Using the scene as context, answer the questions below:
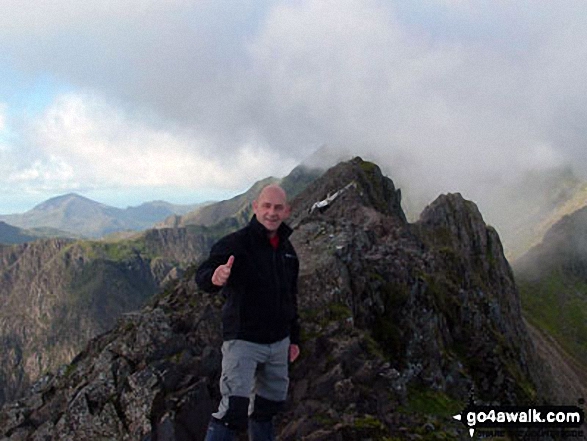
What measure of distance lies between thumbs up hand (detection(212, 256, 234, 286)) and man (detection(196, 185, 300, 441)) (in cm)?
2

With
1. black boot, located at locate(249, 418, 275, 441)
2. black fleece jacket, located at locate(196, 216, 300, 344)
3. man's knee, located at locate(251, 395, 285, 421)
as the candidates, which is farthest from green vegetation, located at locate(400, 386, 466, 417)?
black fleece jacket, located at locate(196, 216, 300, 344)

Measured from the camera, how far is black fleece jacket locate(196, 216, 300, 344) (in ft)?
35.3

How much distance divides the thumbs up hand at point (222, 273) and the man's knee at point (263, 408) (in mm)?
3185

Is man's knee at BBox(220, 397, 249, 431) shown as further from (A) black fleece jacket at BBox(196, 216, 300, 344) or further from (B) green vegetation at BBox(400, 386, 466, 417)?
(B) green vegetation at BBox(400, 386, 466, 417)

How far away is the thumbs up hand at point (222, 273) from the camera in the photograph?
10.1m

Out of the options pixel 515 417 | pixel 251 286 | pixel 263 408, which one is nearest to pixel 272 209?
pixel 251 286

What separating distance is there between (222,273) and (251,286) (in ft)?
3.19

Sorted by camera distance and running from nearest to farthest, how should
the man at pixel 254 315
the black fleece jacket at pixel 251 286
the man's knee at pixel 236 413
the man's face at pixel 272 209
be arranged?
the man's knee at pixel 236 413 → the man at pixel 254 315 → the black fleece jacket at pixel 251 286 → the man's face at pixel 272 209

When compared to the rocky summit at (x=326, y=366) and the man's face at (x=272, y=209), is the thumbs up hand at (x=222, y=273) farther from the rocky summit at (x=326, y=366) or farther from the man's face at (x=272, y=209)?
the rocky summit at (x=326, y=366)

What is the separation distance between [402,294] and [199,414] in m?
15.9

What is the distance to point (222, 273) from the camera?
1020 centimetres

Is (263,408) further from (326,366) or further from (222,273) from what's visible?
(326,366)

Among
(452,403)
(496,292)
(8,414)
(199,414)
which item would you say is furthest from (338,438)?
(496,292)

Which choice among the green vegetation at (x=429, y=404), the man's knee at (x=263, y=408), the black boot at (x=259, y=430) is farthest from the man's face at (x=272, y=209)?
the green vegetation at (x=429, y=404)
